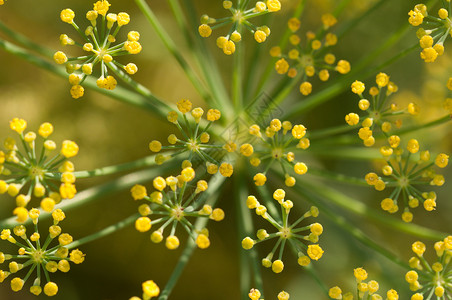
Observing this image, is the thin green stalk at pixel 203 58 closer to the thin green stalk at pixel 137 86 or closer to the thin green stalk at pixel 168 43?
the thin green stalk at pixel 168 43

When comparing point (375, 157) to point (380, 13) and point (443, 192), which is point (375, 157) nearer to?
point (443, 192)

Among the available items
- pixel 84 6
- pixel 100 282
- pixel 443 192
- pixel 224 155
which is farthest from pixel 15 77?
pixel 443 192

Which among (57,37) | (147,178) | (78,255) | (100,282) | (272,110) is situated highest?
(57,37)

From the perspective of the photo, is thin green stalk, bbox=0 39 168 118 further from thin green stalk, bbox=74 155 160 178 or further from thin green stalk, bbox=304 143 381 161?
thin green stalk, bbox=304 143 381 161

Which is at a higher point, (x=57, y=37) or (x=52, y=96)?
(x=57, y=37)

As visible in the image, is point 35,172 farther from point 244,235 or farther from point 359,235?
point 359,235

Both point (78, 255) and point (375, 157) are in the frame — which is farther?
point (375, 157)

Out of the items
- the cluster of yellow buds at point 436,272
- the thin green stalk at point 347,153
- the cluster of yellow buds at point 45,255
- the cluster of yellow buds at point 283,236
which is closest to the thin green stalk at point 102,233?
the cluster of yellow buds at point 45,255
